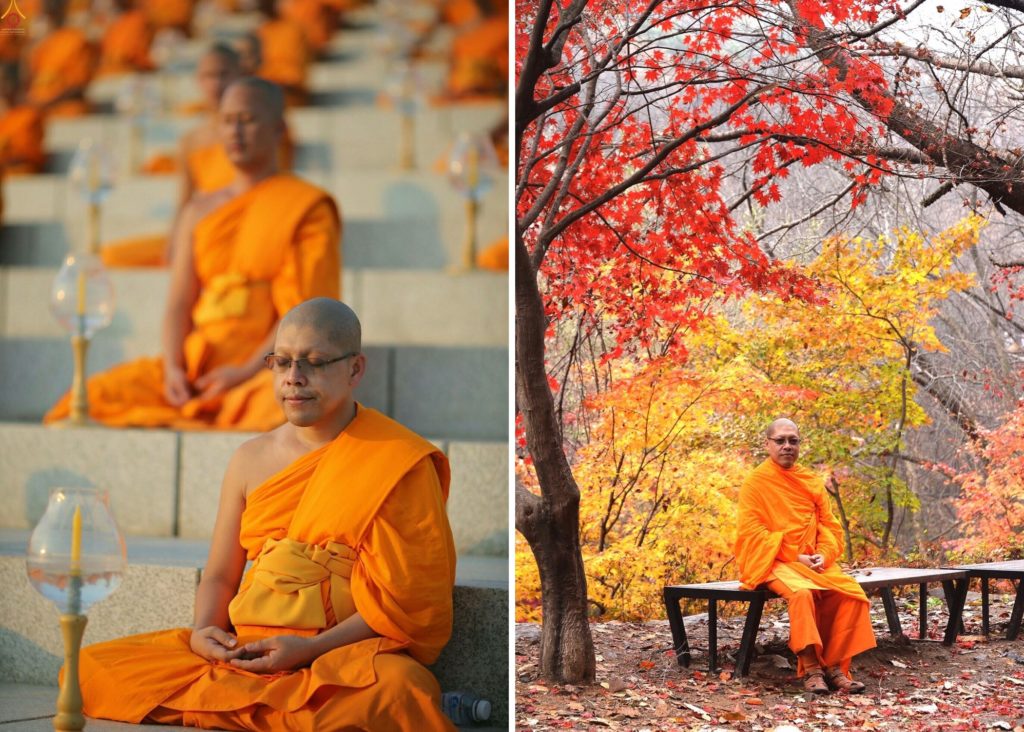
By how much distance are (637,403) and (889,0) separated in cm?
135

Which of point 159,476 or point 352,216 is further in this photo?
point 352,216

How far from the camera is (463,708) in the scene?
3.68 metres

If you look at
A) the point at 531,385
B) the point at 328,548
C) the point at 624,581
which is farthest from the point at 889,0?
the point at 328,548

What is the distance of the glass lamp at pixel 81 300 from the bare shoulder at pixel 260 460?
46.5 inches

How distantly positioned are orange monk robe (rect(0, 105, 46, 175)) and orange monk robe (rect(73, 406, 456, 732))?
2674 mm

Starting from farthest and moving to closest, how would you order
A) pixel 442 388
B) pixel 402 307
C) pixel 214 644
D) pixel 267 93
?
pixel 267 93 → pixel 402 307 → pixel 442 388 → pixel 214 644

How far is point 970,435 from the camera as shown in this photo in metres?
3.73

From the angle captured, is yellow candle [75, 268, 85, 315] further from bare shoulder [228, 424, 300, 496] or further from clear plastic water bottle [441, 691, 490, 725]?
clear plastic water bottle [441, 691, 490, 725]

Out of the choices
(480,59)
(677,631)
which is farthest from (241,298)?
(677,631)

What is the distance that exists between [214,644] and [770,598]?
155 centimetres

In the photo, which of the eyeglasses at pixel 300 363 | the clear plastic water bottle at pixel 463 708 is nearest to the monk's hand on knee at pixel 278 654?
the clear plastic water bottle at pixel 463 708

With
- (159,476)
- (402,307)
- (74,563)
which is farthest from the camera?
(402,307)

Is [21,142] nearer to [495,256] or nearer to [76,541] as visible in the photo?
[495,256]

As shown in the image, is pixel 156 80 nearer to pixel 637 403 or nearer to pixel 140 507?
pixel 140 507
